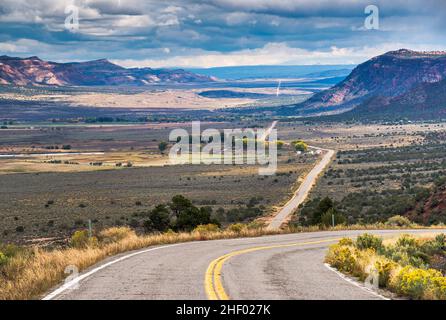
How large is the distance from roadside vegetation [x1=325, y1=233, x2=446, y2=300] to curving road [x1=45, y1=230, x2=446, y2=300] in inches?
20.3

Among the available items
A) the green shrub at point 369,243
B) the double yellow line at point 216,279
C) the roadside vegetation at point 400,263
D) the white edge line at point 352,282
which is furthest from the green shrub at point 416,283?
the green shrub at point 369,243

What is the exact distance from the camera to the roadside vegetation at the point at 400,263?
1145cm

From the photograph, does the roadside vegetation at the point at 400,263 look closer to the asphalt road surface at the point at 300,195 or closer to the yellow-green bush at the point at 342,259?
the yellow-green bush at the point at 342,259

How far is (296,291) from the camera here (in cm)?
1157

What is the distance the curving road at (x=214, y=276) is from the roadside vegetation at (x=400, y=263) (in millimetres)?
516

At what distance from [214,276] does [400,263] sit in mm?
4663

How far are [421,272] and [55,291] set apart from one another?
6295mm

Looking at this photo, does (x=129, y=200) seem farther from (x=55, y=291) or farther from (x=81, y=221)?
(x=55, y=291)

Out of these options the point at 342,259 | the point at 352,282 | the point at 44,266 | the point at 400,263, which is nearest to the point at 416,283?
the point at 352,282

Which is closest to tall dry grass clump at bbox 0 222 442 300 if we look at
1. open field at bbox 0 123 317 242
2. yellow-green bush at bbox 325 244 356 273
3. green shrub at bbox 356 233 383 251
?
yellow-green bush at bbox 325 244 356 273

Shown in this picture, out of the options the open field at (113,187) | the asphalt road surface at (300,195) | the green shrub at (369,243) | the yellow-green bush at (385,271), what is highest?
the yellow-green bush at (385,271)

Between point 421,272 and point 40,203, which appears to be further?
point 40,203

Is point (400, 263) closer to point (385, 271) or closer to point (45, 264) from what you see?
point (385, 271)
